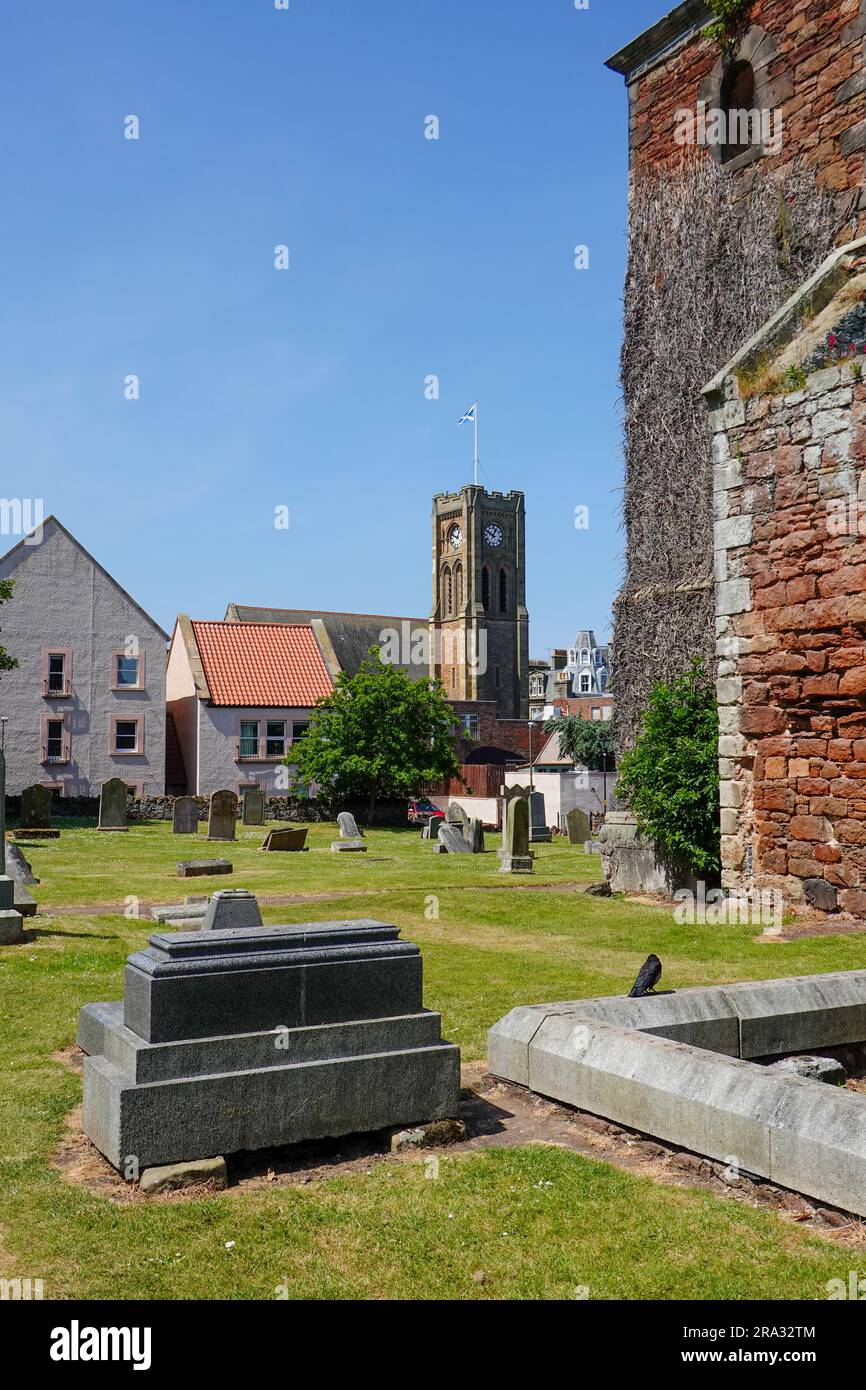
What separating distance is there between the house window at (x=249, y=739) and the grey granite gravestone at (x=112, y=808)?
10.9 m

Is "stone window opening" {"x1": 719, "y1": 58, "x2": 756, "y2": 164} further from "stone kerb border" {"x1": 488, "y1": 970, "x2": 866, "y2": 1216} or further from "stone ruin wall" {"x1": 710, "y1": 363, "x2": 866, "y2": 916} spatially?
"stone kerb border" {"x1": 488, "y1": 970, "x2": 866, "y2": 1216}

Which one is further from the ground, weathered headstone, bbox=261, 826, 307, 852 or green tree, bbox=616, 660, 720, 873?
green tree, bbox=616, 660, 720, 873

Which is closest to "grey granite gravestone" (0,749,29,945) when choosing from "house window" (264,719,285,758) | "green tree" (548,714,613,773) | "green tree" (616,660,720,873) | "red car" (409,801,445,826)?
"green tree" (616,660,720,873)

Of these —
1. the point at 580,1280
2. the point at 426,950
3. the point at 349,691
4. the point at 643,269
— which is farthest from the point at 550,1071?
the point at 349,691

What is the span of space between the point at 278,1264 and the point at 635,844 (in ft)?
38.7

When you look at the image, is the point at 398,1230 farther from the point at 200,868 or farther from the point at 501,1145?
the point at 200,868

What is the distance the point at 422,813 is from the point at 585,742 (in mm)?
23949

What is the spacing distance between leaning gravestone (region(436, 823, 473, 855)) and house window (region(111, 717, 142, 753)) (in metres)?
19.5

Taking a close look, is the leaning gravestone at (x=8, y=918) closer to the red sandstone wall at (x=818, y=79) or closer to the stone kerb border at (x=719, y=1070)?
the stone kerb border at (x=719, y=1070)

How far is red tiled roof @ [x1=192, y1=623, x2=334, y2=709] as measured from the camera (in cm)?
4416

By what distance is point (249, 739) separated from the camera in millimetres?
43781

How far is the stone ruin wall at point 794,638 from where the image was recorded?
11250 millimetres

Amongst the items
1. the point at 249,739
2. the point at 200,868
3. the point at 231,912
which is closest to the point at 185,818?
the point at 249,739

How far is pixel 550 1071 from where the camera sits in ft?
20.0
